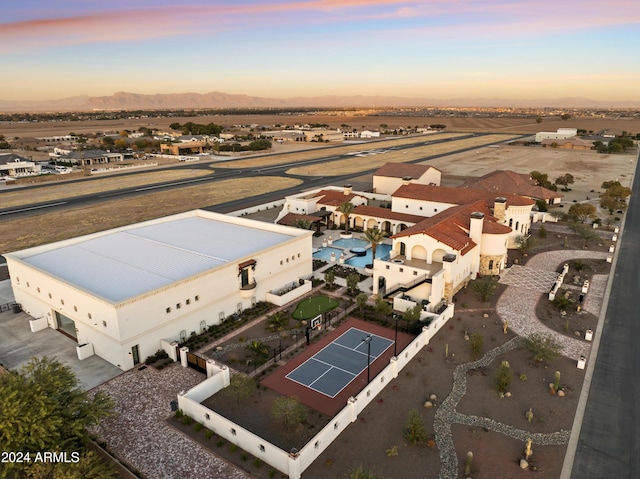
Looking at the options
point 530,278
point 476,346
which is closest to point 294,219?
point 530,278

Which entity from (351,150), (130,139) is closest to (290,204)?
(351,150)

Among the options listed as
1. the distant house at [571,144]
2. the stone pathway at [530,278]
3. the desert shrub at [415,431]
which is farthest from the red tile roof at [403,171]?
the distant house at [571,144]

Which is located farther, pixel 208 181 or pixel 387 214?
pixel 208 181

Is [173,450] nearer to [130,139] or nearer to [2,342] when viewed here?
[2,342]

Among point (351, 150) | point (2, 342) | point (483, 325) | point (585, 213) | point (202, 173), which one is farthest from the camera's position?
point (351, 150)

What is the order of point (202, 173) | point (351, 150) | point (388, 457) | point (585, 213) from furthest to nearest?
point (351, 150) → point (202, 173) → point (585, 213) → point (388, 457)

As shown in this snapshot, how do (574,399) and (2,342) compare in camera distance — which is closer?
(574,399)

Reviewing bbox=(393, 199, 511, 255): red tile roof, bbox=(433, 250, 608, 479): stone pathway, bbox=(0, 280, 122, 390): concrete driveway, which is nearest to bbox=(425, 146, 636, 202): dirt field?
bbox=(433, 250, 608, 479): stone pathway

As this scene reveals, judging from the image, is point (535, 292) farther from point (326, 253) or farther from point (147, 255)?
point (147, 255)
